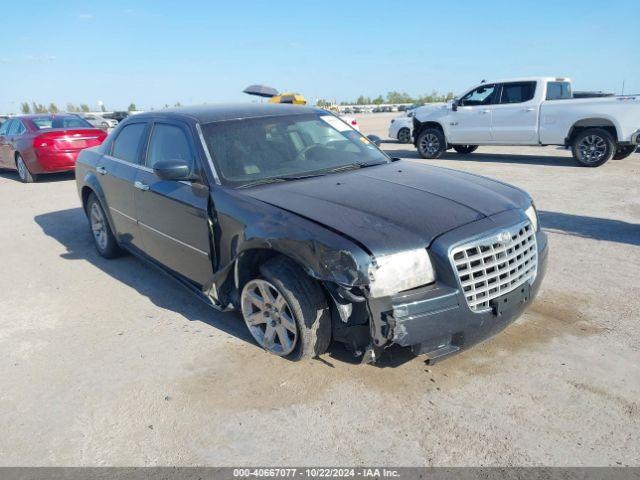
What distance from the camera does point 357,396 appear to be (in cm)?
304

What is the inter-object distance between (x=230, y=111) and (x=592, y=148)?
926 cm

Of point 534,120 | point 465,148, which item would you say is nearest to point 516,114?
point 534,120

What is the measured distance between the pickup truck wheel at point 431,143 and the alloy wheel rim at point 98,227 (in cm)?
948

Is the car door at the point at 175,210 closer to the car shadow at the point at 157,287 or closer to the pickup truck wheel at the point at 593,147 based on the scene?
the car shadow at the point at 157,287

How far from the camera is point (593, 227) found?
6.35 m

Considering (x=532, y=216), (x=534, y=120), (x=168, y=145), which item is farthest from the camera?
(x=534, y=120)

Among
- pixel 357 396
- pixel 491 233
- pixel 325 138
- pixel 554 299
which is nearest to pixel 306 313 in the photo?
pixel 357 396

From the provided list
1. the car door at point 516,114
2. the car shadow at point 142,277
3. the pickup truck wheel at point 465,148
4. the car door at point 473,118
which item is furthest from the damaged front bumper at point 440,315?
the pickup truck wheel at point 465,148

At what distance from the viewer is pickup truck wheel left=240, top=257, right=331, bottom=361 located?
10.3 ft

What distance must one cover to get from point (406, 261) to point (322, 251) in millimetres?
468

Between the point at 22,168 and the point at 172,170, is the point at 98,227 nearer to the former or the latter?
the point at 172,170

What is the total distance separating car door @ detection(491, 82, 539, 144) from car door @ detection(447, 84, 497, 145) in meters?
0.19

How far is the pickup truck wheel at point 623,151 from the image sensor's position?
11.5m

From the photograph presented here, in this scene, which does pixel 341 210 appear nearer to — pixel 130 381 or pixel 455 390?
pixel 455 390
